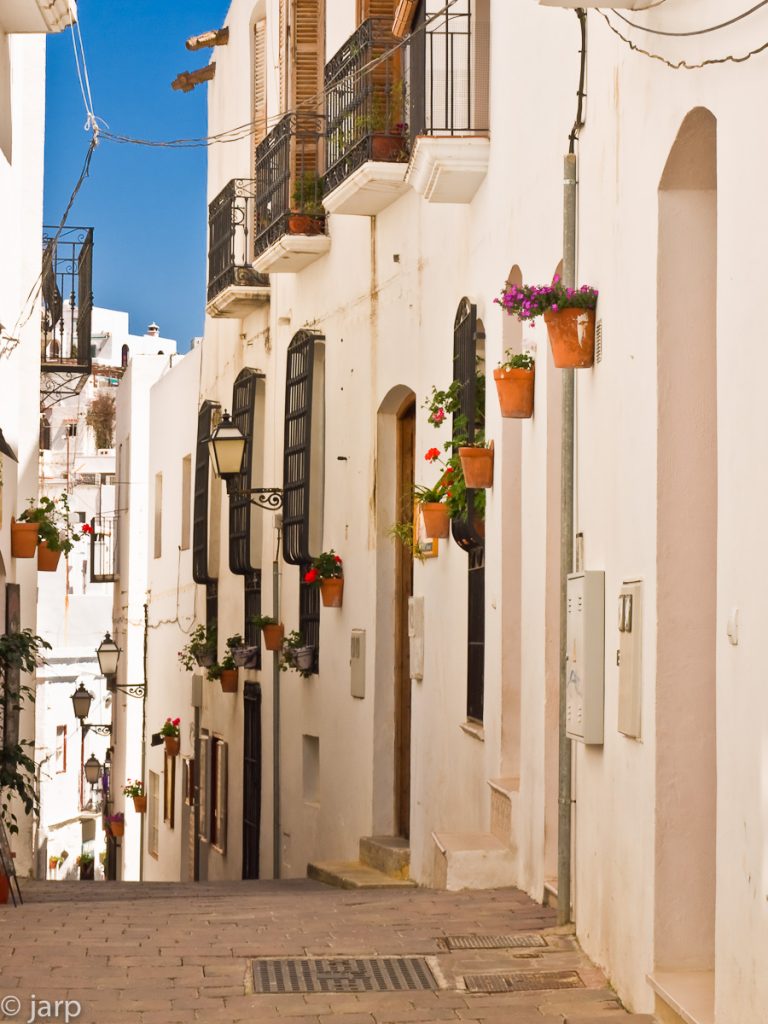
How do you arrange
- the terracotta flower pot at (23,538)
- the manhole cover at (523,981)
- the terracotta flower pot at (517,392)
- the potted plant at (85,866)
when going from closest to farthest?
the manhole cover at (523,981) < the terracotta flower pot at (517,392) < the terracotta flower pot at (23,538) < the potted plant at (85,866)

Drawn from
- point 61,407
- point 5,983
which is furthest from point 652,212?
point 61,407

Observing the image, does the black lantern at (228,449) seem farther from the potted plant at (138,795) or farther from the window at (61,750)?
the window at (61,750)

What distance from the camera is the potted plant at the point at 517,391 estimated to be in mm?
9727

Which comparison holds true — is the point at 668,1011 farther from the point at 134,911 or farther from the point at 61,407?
the point at 61,407

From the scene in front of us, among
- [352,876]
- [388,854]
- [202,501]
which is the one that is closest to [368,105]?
[388,854]

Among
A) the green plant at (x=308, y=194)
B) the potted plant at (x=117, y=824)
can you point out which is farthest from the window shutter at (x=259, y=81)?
the potted plant at (x=117, y=824)

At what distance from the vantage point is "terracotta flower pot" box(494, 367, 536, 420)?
973cm

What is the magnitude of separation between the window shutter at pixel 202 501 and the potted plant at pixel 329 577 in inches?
236

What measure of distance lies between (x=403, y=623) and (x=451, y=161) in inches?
180

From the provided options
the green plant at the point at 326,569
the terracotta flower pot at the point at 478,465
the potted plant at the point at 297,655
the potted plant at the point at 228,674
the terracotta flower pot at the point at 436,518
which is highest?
the terracotta flower pot at the point at 478,465

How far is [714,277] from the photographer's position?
6535 mm

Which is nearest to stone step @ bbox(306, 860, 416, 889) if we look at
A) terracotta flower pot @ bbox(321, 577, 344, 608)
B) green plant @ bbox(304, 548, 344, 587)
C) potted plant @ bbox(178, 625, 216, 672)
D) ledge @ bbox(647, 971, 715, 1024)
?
terracotta flower pot @ bbox(321, 577, 344, 608)

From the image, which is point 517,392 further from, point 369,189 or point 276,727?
point 276,727

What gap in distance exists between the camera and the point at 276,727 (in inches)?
704
